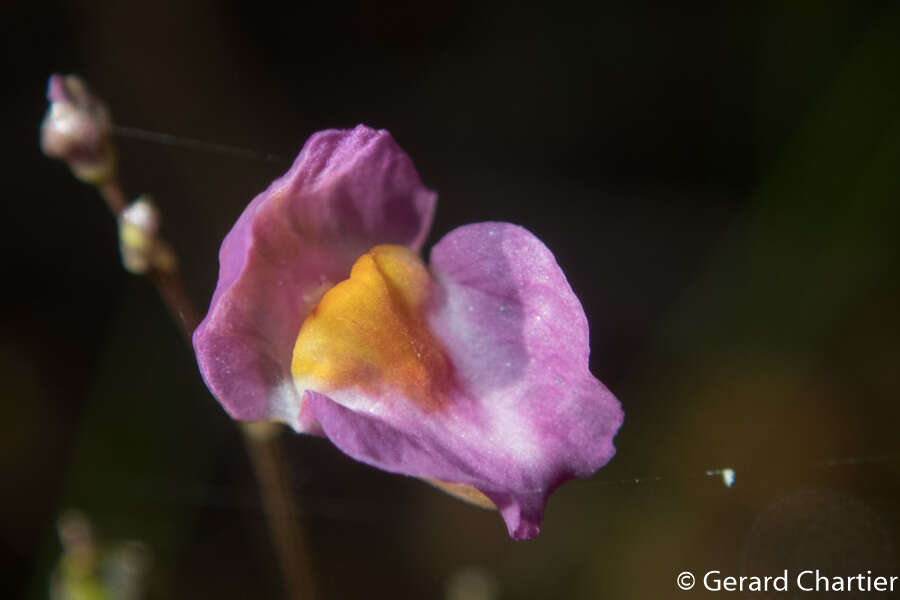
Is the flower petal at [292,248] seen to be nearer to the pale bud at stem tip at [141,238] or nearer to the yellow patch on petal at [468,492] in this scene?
Answer: the yellow patch on petal at [468,492]

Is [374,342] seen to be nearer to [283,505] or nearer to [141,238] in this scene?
[141,238]

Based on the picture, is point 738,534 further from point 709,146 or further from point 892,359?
point 709,146

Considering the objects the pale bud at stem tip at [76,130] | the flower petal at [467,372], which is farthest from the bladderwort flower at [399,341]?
the pale bud at stem tip at [76,130]

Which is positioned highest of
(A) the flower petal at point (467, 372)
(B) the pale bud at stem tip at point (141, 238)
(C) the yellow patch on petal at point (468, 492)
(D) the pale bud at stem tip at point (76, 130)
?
(D) the pale bud at stem tip at point (76, 130)

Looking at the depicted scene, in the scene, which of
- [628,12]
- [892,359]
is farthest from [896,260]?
[628,12]

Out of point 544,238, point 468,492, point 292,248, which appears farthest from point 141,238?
point 544,238
